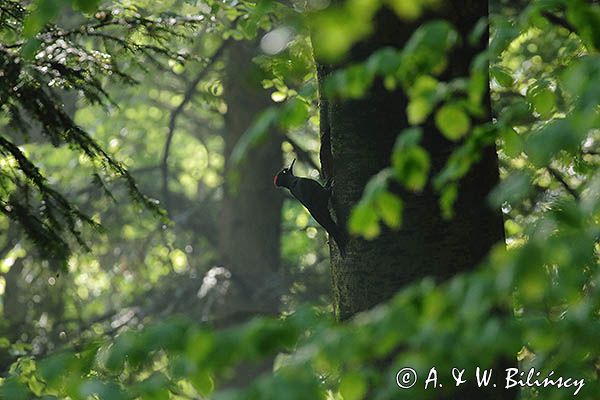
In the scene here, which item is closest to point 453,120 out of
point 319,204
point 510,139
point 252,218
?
point 510,139

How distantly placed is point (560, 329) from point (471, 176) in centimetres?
145

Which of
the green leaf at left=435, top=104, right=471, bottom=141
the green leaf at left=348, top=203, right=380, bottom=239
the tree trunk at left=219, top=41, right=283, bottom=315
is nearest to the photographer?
the green leaf at left=348, top=203, right=380, bottom=239

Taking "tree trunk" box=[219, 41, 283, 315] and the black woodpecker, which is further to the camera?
A: "tree trunk" box=[219, 41, 283, 315]

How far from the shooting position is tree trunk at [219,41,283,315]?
1069 cm

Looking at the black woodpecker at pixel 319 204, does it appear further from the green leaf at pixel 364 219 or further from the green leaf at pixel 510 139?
the green leaf at pixel 364 219

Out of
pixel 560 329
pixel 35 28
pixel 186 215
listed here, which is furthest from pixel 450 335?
pixel 186 215

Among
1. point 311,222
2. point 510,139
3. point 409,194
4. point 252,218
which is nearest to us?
point 510,139

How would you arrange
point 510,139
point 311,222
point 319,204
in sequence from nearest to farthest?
point 510,139
point 319,204
point 311,222

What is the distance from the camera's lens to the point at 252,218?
11.3 metres

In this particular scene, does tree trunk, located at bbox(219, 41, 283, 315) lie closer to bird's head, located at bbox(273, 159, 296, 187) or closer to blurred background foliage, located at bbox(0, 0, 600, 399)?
blurred background foliage, located at bbox(0, 0, 600, 399)

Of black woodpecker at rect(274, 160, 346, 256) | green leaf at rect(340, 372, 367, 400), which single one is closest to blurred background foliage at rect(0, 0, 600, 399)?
green leaf at rect(340, 372, 367, 400)

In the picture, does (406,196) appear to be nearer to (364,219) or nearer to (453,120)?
(453,120)

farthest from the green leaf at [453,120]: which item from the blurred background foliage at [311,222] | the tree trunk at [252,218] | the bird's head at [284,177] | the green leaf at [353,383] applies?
the tree trunk at [252,218]

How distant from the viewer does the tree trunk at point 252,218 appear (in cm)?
1069
